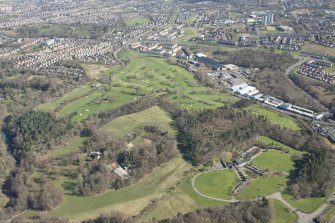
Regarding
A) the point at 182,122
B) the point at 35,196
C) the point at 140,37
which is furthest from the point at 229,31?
the point at 35,196

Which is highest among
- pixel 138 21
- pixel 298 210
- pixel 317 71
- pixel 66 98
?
pixel 298 210

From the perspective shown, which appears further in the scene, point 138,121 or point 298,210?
point 138,121

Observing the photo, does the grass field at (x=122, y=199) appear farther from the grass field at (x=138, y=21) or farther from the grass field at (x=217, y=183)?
the grass field at (x=138, y=21)

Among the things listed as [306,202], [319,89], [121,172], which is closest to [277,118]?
[319,89]

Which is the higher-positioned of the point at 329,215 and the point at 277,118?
the point at 329,215

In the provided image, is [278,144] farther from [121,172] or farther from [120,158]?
[121,172]
